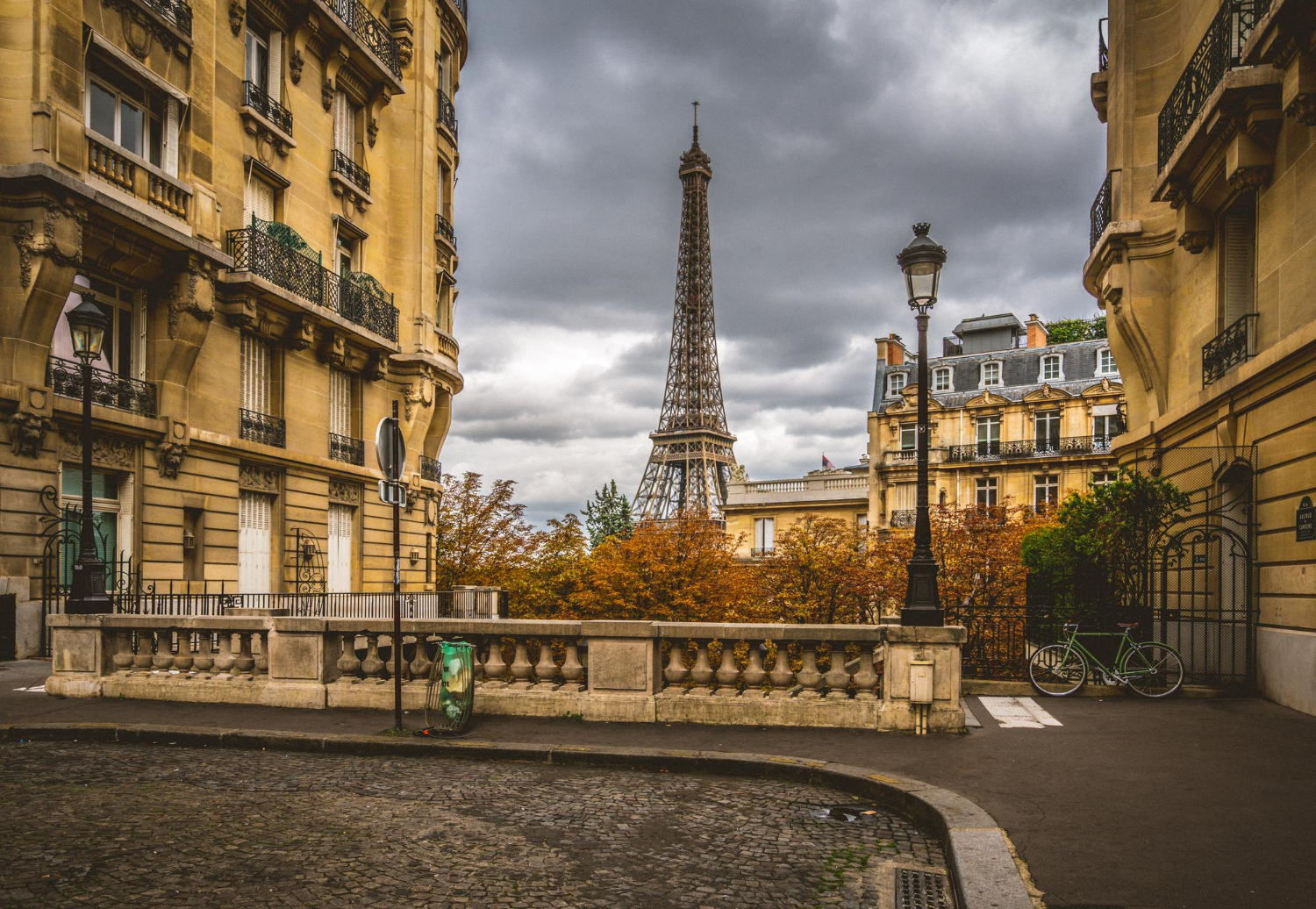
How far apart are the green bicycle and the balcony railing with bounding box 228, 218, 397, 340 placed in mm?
17977

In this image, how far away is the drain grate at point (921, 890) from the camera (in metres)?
4.96

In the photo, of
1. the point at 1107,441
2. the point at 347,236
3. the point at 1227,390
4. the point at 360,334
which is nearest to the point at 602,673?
the point at 1227,390

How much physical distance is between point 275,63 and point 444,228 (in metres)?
9.34

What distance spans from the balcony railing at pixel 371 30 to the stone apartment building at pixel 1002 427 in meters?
33.1

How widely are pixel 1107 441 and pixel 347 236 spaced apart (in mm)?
41427

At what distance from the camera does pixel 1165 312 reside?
54.0ft

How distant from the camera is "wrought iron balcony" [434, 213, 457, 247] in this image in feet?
103

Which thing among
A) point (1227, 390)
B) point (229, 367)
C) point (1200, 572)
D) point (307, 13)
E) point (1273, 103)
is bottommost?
point (1200, 572)

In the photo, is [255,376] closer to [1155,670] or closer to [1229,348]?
[1155,670]

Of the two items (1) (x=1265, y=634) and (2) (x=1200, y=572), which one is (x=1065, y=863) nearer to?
(1) (x=1265, y=634)

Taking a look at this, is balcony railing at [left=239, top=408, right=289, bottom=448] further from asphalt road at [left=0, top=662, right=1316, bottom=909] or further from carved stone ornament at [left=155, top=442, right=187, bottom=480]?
asphalt road at [left=0, top=662, right=1316, bottom=909]

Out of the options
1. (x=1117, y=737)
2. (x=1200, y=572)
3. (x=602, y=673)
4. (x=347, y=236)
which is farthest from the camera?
(x=347, y=236)

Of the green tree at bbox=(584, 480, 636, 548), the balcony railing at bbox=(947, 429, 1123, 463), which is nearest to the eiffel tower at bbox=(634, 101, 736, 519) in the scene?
the green tree at bbox=(584, 480, 636, 548)

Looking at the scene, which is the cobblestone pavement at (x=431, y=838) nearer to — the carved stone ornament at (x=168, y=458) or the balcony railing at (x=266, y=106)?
the carved stone ornament at (x=168, y=458)
